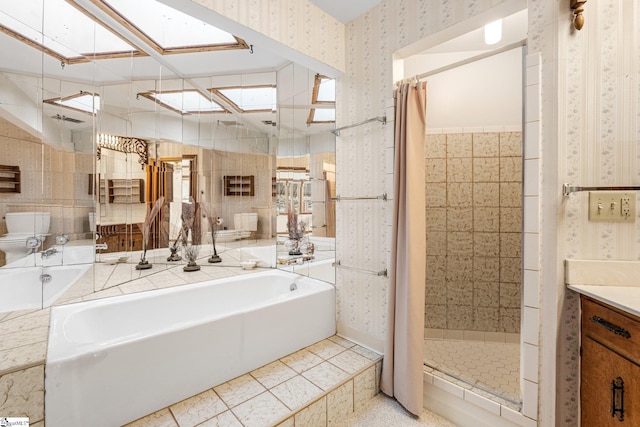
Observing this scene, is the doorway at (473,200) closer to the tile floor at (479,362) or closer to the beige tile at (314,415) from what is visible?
the tile floor at (479,362)

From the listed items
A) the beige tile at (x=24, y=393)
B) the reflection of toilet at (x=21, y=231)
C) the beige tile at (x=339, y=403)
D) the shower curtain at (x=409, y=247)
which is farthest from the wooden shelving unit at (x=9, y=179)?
the shower curtain at (x=409, y=247)

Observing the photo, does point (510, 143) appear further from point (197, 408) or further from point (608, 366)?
point (197, 408)

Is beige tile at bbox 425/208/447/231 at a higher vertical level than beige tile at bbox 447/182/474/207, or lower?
lower

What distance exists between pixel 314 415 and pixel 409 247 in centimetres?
106

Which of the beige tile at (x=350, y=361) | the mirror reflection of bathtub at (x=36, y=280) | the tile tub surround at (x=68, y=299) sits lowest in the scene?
the beige tile at (x=350, y=361)

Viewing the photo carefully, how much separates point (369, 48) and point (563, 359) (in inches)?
85.7

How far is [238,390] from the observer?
4.98ft

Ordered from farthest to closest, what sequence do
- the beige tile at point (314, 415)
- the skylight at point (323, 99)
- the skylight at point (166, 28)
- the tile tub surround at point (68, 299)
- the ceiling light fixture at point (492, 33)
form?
the skylight at point (323, 99), the ceiling light fixture at point (492, 33), the skylight at point (166, 28), the beige tile at point (314, 415), the tile tub surround at point (68, 299)

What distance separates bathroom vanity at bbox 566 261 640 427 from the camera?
95 centimetres

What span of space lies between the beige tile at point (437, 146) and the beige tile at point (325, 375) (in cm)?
202

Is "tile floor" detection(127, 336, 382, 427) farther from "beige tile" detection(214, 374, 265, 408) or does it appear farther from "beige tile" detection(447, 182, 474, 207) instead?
"beige tile" detection(447, 182, 474, 207)

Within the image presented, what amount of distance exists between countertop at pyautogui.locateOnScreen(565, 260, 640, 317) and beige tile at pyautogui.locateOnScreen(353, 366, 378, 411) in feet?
3.98

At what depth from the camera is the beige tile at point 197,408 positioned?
4.29 feet

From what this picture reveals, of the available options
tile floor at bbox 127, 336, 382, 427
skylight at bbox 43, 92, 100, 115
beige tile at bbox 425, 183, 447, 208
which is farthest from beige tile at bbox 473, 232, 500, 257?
skylight at bbox 43, 92, 100, 115
